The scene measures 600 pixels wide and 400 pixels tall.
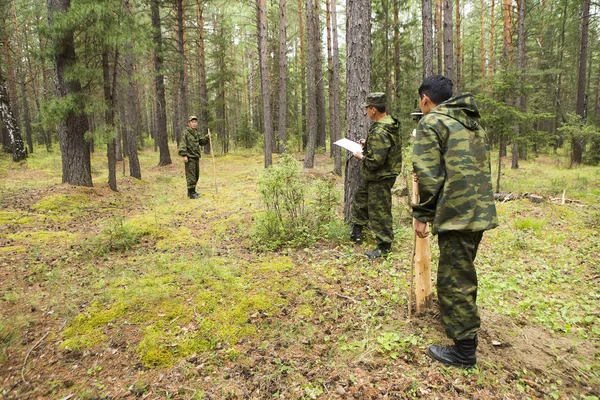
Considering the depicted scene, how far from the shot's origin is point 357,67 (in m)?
5.36

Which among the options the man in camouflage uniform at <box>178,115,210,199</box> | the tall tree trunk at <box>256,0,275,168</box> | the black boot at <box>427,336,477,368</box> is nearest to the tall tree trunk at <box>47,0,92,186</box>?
the man in camouflage uniform at <box>178,115,210,199</box>

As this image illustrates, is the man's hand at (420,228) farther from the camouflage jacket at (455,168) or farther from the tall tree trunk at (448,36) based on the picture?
the tall tree trunk at (448,36)

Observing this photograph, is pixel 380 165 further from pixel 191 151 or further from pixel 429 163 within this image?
pixel 191 151

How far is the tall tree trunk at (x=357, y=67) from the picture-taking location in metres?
5.32

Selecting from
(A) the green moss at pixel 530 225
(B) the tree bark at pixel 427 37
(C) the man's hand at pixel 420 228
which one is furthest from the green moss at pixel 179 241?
(B) the tree bark at pixel 427 37

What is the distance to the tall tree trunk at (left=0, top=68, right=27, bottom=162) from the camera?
14992 mm

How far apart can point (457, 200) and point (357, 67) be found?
11.9ft

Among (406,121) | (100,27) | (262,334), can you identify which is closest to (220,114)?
(406,121)

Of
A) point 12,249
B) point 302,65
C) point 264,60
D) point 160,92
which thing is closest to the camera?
point 12,249

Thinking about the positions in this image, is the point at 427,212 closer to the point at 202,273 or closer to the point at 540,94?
the point at 202,273

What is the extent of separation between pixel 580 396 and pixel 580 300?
1.98 meters

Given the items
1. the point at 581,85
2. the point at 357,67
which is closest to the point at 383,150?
the point at 357,67

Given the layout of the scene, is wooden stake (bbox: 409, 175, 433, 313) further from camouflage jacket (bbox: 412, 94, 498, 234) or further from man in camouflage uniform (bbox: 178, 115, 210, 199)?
man in camouflage uniform (bbox: 178, 115, 210, 199)

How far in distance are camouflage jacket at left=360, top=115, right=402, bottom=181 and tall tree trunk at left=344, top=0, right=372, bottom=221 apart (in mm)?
757
